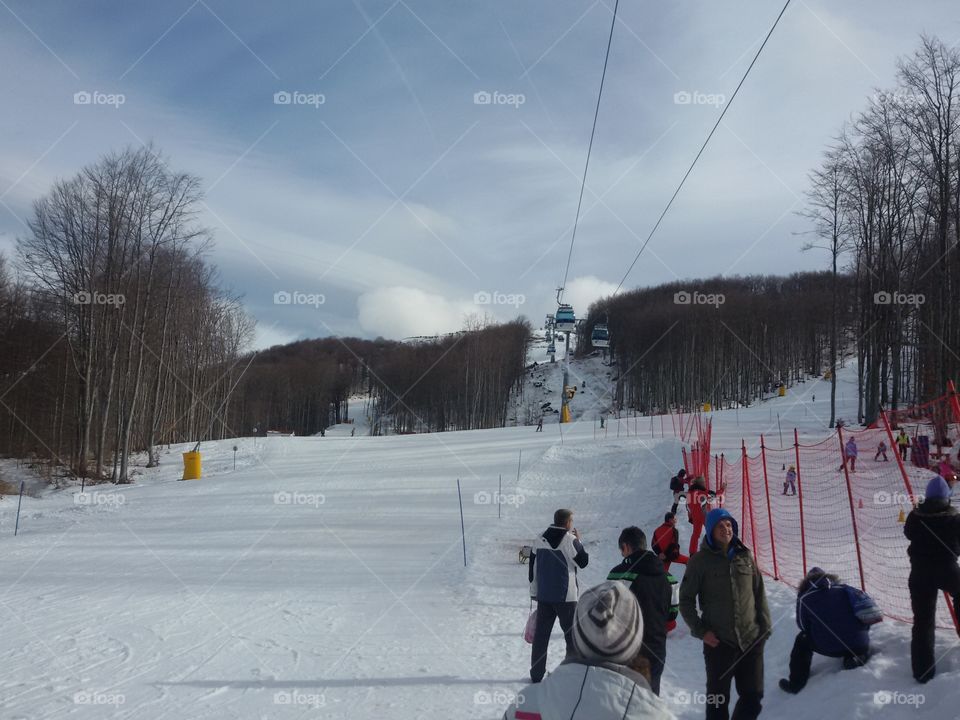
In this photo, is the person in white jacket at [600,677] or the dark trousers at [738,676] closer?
the person in white jacket at [600,677]

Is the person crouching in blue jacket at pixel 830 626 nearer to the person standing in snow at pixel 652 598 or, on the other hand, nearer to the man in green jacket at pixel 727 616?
the man in green jacket at pixel 727 616

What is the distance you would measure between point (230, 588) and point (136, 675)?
4204 mm

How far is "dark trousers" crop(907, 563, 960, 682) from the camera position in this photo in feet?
17.8

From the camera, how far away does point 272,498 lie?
20.3 meters
